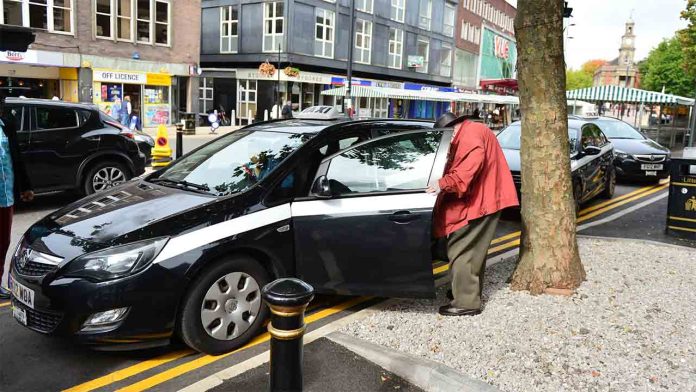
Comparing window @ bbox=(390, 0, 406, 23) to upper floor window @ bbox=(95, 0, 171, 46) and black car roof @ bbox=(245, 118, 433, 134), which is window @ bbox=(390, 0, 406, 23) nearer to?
upper floor window @ bbox=(95, 0, 171, 46)

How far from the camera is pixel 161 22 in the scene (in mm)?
28609

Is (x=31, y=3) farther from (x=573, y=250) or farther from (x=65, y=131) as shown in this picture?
(x=573, y=250)

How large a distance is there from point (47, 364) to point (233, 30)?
38192mm

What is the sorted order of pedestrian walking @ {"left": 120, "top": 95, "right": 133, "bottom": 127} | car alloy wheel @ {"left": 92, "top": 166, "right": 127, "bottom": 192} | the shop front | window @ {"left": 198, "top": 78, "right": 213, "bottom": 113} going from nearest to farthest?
car alloy wheel @ {"left": 92, "top": 166, "right": 127, "bottom": 192}, pedestrian walking @ {"left": 120, "top": 95, "right": 133, "bottom": 127}, the shop front, window @ {"left": 198, "top": 78, "right": 213, "bottom": 113}

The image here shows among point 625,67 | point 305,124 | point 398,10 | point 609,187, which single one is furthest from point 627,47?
point 305,124

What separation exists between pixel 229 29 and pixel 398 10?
1464 cm

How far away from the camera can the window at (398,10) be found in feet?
150

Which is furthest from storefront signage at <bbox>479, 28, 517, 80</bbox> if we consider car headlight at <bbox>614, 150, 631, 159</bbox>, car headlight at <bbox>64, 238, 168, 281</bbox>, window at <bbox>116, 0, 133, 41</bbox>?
car headlight at <bbox>64, 238, 168, 281</bbox>

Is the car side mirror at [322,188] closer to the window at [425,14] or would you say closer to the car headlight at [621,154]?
the car headlight at [621,154]

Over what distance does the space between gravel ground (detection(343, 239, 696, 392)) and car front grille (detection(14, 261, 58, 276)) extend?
2.07 m

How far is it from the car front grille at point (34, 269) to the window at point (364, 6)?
40.0 metres

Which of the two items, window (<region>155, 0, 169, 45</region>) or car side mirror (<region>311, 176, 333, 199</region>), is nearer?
car side mirror (<region>311, 176, 333, 199</region>)

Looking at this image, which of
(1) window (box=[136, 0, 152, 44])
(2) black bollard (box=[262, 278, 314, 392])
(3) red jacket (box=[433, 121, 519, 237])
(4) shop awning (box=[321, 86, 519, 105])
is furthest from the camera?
(4) shop awning (box=[321, 86, 519, 105])

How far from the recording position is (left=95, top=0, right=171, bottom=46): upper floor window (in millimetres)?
26156
